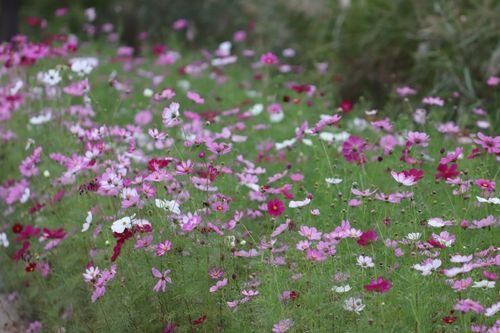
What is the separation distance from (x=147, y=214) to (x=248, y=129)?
5.55 ft

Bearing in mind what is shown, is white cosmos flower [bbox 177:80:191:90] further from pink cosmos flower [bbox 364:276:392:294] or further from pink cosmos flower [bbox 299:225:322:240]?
pink cosmos flower [bbox 364:276:392:294]

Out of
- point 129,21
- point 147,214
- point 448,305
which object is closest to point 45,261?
point 147,214

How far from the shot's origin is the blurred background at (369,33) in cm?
601

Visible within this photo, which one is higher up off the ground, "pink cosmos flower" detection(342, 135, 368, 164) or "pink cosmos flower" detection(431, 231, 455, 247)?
"pink cosmos flower" detection(431, 231, 455, 247)

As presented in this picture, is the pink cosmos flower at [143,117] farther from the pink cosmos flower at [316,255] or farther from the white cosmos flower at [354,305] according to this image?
the white cosmos flower at [354,305]

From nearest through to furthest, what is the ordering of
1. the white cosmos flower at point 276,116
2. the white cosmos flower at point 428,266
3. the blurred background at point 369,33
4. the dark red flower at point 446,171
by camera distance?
the white cosmos flower at point 428,266, the dark red flower at point 446,171, the white cosmos flower at point 276,116, the blurred background at point 369,33

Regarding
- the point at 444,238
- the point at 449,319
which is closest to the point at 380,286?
the point at 449,319

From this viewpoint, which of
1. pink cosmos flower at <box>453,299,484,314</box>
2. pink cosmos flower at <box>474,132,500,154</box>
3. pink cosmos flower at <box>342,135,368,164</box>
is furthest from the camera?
pink cosmos flower at <box>342,135,368,164</box>

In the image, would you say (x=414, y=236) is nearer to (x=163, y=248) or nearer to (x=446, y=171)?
(x=446, y=171)

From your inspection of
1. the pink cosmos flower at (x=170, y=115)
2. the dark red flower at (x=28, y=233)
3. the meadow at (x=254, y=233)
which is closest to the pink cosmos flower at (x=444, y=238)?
the meadow at (x=254, y=233)

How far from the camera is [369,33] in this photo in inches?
263

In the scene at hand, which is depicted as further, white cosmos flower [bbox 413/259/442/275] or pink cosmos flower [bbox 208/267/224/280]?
pink cosmos flower [bbox 208/267/224/280]

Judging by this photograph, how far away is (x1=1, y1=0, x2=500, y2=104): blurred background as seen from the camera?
601 cm

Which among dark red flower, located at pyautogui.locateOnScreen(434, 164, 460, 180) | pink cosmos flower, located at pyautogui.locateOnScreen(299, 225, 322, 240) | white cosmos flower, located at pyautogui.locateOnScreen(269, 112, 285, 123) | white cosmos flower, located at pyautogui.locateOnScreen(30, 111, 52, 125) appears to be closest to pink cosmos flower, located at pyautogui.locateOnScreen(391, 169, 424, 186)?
dark red flower, located at pyautogui.locateOnScreen(434, 164, 460, 180)
